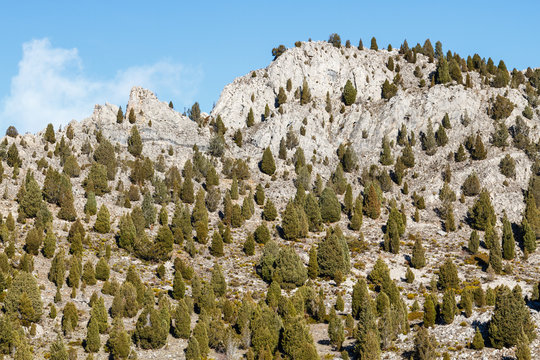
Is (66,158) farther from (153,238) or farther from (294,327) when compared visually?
(294,327)

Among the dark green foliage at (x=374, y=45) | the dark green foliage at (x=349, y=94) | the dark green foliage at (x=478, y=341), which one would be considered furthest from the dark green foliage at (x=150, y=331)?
the dark green foliage at (x=374, y=45)

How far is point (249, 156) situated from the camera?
10169cm

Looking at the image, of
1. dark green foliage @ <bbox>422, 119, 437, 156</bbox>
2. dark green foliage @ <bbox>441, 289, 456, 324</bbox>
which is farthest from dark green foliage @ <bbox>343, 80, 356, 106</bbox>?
dark green foliage @ <bbox>441, 289, 456, 324</bbox>

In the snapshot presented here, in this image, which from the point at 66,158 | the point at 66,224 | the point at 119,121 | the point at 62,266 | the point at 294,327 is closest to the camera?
the point at 294,327

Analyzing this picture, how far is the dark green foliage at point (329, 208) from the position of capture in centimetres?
7856

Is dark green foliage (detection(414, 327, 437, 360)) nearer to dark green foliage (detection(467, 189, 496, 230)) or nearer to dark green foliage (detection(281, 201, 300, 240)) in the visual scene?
dark green foliage (detection(281, 201, 300, 240))

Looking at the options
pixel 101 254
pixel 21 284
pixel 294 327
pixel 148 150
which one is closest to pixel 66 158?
pixel 148 150

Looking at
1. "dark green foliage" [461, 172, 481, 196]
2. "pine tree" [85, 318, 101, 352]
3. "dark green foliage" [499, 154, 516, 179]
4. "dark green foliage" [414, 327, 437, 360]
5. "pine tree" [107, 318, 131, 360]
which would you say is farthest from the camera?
"dark green foliage" [499, 154, 516, 179]

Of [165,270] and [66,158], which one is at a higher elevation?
[66,158]

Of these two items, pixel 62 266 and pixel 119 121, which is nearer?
pixel 62 266

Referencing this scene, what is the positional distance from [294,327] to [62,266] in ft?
81.9

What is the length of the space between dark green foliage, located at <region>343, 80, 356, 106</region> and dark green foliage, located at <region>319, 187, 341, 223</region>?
41.9 metres

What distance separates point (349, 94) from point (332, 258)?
206 ft

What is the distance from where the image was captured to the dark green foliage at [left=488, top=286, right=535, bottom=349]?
3775 cm
